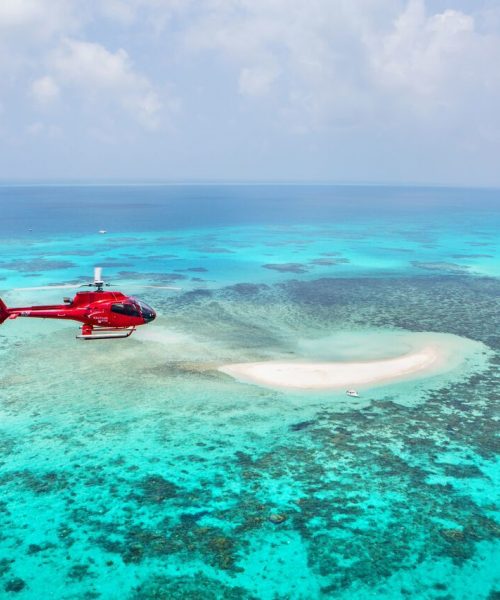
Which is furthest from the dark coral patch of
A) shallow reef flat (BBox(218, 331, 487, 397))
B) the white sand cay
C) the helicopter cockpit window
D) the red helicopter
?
the helicopter cockpit window

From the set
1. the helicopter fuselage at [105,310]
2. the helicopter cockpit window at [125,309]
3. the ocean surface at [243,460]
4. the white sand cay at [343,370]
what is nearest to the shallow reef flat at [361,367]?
the white sand cay at [343,370]

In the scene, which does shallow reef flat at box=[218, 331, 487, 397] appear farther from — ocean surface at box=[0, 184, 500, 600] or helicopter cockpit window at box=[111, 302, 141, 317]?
helicopter cockpit window at box=[111, 302, 141, 317]

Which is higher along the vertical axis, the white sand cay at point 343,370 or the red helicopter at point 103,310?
the red helicopter at point 103,310

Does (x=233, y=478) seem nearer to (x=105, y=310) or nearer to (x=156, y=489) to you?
(x=156, y=489)

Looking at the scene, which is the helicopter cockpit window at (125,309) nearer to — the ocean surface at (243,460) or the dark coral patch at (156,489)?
the ocean surface at (243,460)

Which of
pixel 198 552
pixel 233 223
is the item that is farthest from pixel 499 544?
pixel 233 223

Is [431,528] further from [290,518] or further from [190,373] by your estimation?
[190,373]

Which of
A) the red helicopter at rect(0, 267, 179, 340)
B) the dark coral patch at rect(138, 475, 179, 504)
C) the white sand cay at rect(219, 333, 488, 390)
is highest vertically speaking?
the red helicopter at rect(0, 267, 179, 340)
